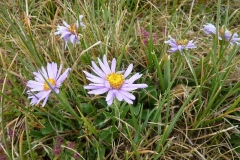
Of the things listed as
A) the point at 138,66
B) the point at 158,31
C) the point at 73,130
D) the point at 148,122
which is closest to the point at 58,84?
the point at 73,130

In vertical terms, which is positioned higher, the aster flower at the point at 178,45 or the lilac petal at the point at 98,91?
the lilac petal at the point at 98,91

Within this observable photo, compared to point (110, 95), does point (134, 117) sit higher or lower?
lower

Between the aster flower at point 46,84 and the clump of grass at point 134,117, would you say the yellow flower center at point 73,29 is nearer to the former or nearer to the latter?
the clump of grass at point 134,117

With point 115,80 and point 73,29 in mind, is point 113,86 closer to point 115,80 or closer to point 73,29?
point 115,80

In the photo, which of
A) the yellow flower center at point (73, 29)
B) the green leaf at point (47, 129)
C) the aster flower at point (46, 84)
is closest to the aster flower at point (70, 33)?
the yellow flower center at point (73, 29)

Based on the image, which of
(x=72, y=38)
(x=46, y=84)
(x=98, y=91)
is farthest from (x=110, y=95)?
(x=72, y=38)

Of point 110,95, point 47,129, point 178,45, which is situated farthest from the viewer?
point 178,45

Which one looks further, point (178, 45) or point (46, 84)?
point (178, 45)

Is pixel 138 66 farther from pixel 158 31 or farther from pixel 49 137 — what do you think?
pixel 49 137
